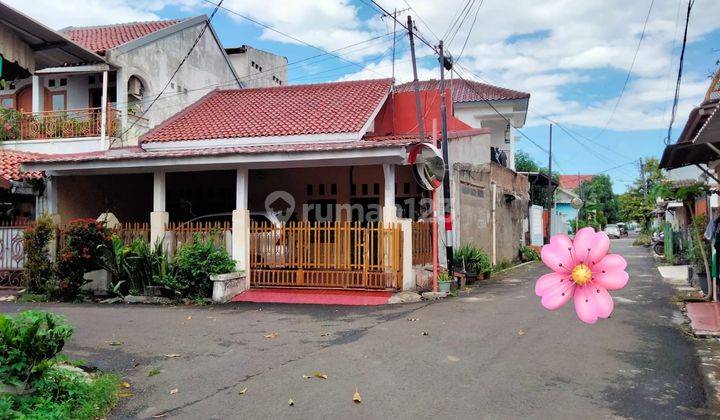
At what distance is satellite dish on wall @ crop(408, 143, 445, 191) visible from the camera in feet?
36.1

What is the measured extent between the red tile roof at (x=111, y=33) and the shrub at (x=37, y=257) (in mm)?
7862

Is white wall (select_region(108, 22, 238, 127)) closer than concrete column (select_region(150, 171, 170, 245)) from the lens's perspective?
No

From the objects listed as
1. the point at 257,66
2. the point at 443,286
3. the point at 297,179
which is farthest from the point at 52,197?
the point at 257,66

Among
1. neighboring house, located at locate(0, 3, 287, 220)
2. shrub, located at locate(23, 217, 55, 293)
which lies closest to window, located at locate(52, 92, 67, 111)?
neighboring house, located at locate(0, 3, 287, 220)

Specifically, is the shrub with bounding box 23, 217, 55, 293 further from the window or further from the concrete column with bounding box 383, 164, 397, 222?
the window

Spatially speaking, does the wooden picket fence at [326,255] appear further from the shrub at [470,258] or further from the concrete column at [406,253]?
the shrub at [470,258]

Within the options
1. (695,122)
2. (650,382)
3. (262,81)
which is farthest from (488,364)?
(262,81)

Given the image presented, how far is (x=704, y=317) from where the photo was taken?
27.7 feet

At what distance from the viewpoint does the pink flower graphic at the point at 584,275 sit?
249 centimetres

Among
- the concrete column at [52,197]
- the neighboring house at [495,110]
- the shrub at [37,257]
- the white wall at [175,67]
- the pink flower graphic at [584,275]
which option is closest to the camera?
the pink flower graphic at [584,275]

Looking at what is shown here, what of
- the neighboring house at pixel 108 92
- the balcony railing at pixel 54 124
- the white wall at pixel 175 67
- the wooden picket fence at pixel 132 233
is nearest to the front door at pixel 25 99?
the neighboring house at pixel 108 92

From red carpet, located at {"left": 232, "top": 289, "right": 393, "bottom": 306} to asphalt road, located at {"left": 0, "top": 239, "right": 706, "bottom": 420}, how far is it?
0.61 meters

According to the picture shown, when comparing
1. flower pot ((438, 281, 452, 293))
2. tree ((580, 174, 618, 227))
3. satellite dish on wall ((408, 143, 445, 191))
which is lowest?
flower pot ((438, 281, 452, 293))

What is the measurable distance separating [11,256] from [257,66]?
1782cm
